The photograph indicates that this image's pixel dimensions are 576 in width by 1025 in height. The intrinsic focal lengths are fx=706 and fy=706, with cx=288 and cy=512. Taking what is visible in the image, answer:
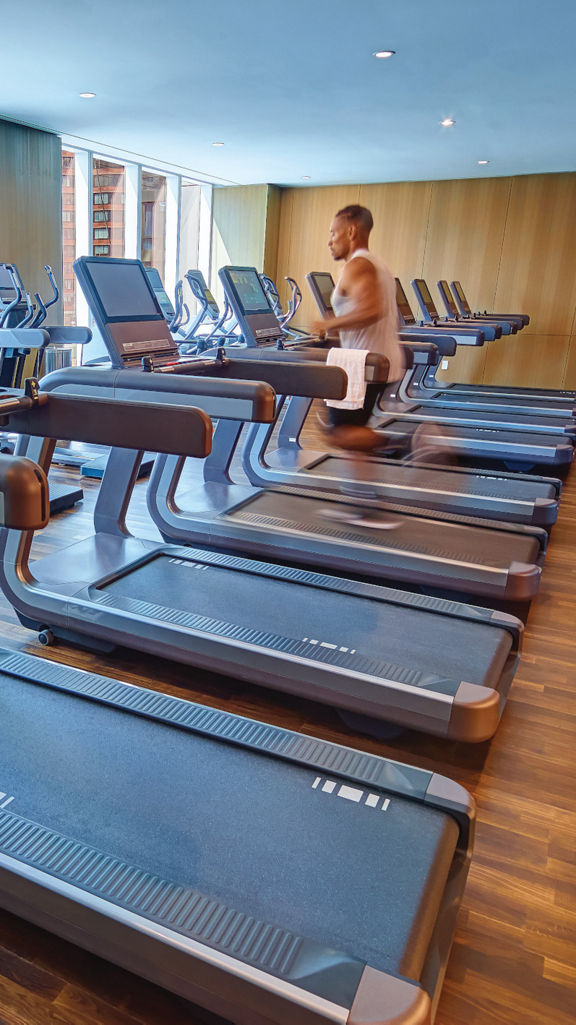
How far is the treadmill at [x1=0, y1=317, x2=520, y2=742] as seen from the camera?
201cm

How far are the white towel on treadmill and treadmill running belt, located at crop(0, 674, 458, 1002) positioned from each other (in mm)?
2005

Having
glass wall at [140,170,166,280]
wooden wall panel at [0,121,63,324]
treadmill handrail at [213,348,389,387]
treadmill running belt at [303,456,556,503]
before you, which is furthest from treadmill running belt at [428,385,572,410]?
glass wall at [140,170,166,280]

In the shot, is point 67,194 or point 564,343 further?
point 564,343

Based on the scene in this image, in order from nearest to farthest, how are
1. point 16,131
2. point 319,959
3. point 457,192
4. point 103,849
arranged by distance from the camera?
point 319,959 < point 103,849 < point 16,131 < point 457,192

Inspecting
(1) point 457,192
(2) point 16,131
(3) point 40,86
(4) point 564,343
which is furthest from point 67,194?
(4) point 564,343

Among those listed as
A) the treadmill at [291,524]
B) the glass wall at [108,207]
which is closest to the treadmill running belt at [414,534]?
the treadmill at [291,524]

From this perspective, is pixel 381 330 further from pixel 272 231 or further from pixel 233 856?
pixel 272 231

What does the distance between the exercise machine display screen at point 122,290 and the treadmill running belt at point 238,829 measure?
1.76 metres

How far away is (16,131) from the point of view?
7031mm

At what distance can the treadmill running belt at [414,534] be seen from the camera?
3.03 m

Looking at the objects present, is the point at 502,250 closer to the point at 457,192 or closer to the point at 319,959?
the point at 457,192

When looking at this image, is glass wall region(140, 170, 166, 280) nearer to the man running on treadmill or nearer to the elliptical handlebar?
the elliptical handlebar

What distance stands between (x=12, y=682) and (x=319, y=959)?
3.81 ft

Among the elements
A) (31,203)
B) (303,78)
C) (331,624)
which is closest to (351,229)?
(331,624)
